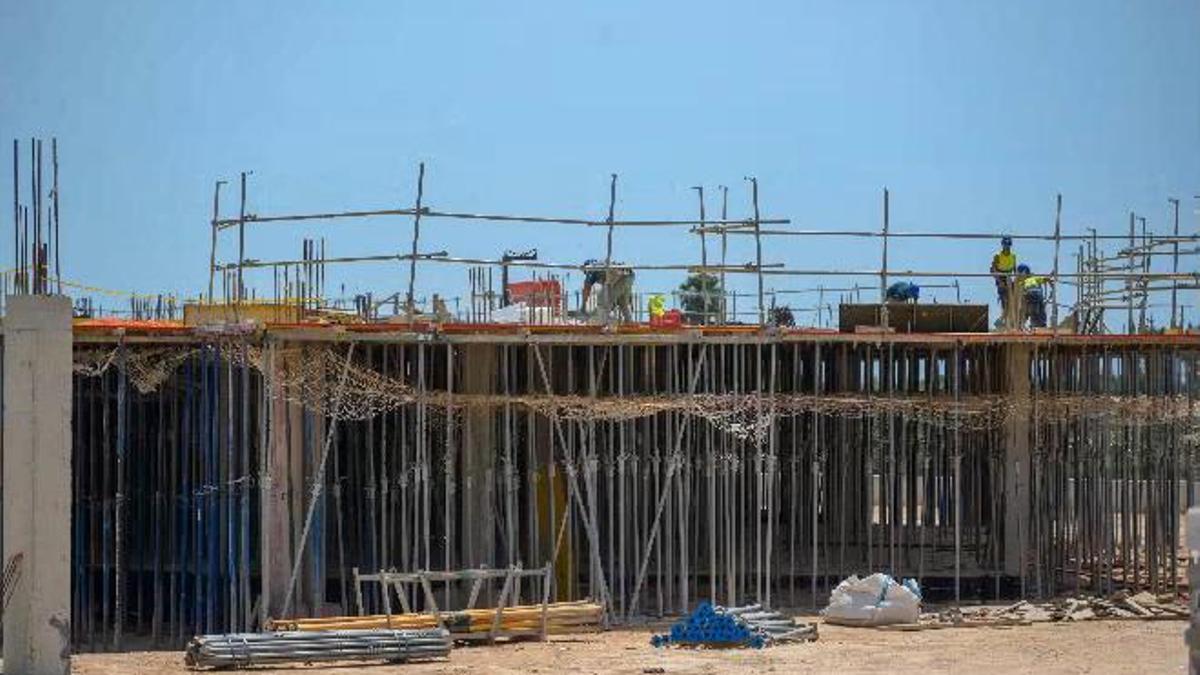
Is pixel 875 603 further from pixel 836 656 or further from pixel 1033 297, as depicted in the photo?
pixel 1033 297

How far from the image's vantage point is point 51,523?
66.3 feet

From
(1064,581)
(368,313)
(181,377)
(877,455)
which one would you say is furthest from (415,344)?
(1064,581)

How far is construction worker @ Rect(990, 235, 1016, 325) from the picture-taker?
28578 millimetres

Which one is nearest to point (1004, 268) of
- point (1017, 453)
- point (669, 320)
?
point (1017, 453)

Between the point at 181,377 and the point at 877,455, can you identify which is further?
the point at 877,455

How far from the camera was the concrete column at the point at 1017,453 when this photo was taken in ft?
90.3

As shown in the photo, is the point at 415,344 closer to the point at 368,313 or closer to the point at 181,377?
the point at 368,313

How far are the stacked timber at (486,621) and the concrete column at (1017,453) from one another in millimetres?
6102

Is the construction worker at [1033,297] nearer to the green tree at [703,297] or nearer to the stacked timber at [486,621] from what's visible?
the green tree at [703,297]

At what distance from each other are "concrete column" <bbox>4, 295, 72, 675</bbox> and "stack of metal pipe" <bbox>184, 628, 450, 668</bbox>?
4.68ft

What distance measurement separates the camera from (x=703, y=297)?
2939 cm

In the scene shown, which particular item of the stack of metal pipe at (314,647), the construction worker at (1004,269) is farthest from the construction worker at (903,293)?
the stack of metal pipe at (314,647)

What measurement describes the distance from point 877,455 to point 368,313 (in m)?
6.73

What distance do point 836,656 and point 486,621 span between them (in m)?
3.70
